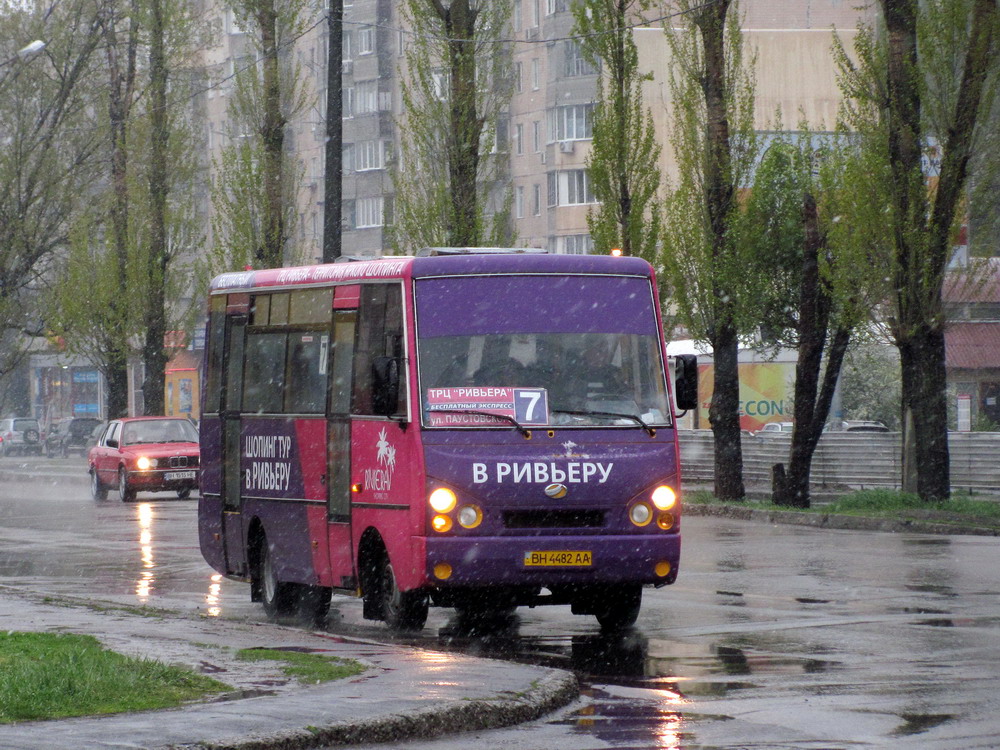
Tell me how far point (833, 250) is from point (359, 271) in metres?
14.5

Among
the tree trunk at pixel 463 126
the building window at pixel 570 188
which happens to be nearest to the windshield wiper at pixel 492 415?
the tree trunk at pixel 463 126

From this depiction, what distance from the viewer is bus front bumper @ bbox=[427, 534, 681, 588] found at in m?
12.4

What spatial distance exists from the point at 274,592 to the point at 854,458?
19.4 m

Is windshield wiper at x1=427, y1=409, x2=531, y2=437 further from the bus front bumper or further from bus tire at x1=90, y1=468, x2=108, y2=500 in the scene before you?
bus tire at x1=90, y1=468, x2=108, y2=500

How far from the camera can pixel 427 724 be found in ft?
28.1

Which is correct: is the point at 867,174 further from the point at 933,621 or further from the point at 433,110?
the point at 933,621

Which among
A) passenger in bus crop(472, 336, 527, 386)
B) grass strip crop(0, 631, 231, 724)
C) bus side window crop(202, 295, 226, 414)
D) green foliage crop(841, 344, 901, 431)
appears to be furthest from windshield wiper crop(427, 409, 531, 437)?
green foliage crop(841, 344, 901, 431)

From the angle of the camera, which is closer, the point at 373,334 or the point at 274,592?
the point at 373,334

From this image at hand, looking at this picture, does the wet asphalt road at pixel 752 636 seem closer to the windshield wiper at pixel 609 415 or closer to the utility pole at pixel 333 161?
the windshield wiper at pixel 609 415

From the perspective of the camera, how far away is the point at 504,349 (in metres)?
12.8

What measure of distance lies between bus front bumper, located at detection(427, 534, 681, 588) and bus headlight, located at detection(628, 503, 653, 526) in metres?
0.12

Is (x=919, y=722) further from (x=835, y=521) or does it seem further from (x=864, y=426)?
(x=864, y=426)

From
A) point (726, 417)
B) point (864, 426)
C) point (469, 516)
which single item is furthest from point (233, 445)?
point (864, 426)

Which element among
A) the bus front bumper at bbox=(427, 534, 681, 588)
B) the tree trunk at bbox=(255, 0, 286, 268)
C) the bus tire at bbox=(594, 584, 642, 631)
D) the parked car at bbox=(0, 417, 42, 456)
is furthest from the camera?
the parked car at bbox=(0, 417, 42, 456)
